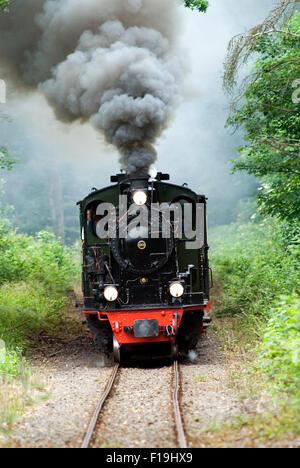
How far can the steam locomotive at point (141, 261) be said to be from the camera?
7.58 m

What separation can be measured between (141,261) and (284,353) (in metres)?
2.77

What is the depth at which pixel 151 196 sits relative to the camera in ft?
25.5

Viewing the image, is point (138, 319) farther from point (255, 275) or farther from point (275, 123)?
point (255, 275)

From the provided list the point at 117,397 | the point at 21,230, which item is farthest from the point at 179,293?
the point at 21,230

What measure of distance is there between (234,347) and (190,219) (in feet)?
7.28

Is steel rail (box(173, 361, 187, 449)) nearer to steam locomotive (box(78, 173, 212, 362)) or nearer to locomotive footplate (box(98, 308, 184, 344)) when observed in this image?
locomotive footplate (box(98, 308, 184, 344))

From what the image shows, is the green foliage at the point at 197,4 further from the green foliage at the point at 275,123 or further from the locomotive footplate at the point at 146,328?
the locomotive footplate at the point at 146,328

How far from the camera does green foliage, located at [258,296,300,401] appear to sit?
5133 mm

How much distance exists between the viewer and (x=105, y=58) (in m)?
9.38

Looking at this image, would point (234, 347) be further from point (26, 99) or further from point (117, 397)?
point (26, 99)

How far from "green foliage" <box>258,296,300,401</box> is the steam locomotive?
5.70 feet

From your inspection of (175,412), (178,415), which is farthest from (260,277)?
(178,415)

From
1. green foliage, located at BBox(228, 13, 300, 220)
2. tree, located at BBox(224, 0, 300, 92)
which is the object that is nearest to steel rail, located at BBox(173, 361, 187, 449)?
green foliage, located at BBox(228, 13, 300, 220)

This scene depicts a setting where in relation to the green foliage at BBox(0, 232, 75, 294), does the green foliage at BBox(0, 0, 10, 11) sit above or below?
above
